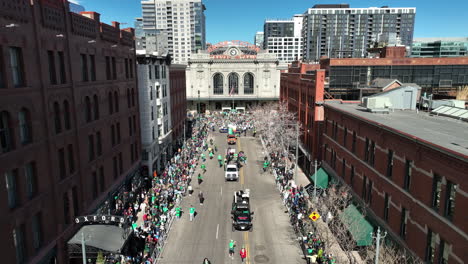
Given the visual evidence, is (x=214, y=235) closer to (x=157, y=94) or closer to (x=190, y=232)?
(x=190, y=232)

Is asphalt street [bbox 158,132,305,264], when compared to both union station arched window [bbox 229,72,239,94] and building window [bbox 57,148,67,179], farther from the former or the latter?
union station arched window [bbox 229,72,239,94]

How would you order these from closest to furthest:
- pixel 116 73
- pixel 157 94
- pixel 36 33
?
pixel 36 33 → pixel 116 73 → pixel 157 94

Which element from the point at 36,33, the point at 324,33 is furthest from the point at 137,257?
the point at 324,33

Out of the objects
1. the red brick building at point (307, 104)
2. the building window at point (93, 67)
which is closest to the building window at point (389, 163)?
the red brick building at point (307, 104)

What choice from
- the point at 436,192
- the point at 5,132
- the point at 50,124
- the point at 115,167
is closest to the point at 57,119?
the point at 50,124

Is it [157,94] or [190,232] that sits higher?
[157,94]

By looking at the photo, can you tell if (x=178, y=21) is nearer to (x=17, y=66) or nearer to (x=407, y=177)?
(x=17, y=66)
